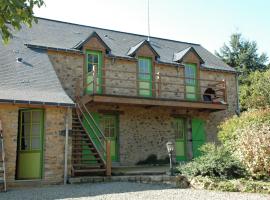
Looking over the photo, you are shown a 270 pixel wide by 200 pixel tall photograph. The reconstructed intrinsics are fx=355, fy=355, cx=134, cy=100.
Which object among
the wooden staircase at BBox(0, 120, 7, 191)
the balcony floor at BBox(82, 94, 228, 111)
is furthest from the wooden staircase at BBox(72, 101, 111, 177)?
the wooden staircase at BBox(0, 120, 7, 191)

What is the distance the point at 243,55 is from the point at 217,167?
2516cm

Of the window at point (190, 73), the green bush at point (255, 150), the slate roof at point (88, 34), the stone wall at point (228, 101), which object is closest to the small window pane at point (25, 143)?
the slate roof at point (88, 34)

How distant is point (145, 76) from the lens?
1728cm

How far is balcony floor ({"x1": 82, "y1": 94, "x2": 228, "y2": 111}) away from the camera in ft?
47.4

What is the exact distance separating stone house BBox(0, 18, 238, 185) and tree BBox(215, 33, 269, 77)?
1401 centimetres

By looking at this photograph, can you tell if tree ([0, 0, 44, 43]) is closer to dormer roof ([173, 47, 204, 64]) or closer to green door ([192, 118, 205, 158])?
dormer roof ([173, 47, 204, 64])

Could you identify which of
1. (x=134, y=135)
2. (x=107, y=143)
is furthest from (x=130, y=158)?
(x=107, y=143)

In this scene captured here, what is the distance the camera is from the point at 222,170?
10227 mm

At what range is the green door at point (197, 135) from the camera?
18.1 m

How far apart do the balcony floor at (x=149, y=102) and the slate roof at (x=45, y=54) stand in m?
1.86

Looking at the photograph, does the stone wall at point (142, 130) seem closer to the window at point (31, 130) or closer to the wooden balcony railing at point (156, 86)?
the wooden balcony railing at point (156, 86)

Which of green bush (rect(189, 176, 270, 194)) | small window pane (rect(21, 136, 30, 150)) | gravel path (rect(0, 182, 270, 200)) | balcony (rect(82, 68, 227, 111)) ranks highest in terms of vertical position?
balcony (rect(82, 68, 227, 111))

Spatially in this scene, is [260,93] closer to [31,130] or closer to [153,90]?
[153,90]

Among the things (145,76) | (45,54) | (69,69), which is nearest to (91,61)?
(69,69)
